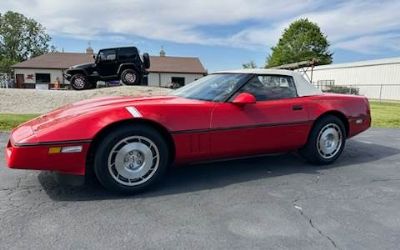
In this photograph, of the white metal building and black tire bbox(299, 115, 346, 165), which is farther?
the white metal building

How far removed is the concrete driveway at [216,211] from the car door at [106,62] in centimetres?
1396

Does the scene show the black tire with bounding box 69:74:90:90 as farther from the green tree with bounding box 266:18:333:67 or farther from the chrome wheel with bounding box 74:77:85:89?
the green tree with bounding box 266:18:333:67

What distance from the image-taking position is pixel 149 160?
12.1 feet

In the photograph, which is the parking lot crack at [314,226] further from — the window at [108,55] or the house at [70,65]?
the house at [70,65]

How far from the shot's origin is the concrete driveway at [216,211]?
2.67 m

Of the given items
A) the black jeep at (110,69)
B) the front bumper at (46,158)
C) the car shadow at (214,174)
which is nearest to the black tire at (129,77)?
the black jeep at (110,69)

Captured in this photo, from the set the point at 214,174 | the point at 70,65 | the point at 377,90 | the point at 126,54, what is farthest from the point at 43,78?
the point at 214,174

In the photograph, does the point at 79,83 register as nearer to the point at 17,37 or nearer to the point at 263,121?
the point at 263,121

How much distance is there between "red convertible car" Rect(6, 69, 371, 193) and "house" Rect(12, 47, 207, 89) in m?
31.1

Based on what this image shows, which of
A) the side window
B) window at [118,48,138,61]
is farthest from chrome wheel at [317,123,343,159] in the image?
window at [118,48,138,61]

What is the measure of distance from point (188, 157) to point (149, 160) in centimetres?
45

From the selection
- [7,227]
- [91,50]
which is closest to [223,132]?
[7,227]

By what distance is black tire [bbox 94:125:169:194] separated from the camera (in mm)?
3482

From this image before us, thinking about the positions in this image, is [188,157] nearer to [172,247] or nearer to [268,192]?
[268,192]
